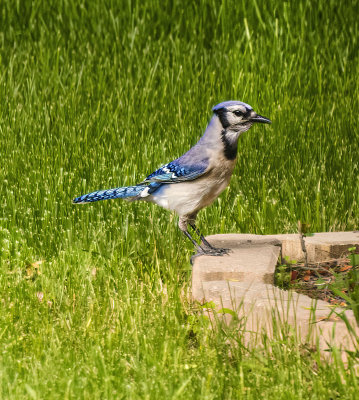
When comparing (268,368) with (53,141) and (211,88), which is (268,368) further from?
(211,88)

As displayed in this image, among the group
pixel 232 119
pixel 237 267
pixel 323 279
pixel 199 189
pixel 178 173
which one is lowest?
pixel 323 279

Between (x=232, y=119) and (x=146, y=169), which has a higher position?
(x=232, y=119)

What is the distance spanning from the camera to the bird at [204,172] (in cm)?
483

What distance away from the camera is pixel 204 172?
16.0 feet

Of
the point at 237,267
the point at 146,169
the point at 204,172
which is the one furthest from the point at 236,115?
the point at 146,169

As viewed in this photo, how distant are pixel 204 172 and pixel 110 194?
0.58 metres

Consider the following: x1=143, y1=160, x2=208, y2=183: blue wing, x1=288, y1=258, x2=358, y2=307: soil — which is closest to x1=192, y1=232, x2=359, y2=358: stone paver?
x1=288, y1=258, x2=358, y2=307: soil

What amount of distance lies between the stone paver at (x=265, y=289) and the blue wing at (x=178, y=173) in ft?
1.52

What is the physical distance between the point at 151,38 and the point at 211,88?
1623 millimetres

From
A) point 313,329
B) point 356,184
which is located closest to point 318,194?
point 356,184

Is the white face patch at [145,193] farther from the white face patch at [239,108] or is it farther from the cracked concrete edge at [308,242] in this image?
the white face patch at [239,108]

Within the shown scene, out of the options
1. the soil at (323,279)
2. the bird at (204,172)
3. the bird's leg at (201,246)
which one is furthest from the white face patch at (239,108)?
the soil at (323,279)

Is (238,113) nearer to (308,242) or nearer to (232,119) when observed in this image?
(232,119)

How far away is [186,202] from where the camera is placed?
4.98 m
